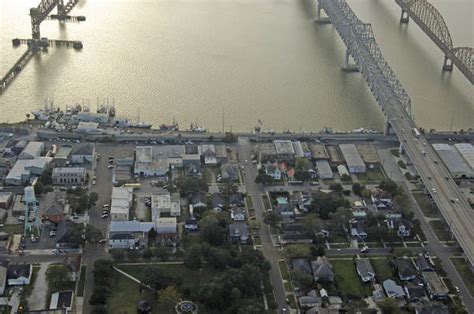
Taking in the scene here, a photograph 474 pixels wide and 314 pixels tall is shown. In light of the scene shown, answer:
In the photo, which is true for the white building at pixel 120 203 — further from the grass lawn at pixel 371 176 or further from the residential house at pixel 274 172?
the grass lawn at pixel 371 176

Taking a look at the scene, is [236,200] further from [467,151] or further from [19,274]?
[467,151]

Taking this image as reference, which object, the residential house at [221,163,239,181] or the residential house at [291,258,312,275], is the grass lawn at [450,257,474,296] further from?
the residential house at [221,163,239,181]

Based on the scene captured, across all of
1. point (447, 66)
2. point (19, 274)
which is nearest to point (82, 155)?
point (19, 274)

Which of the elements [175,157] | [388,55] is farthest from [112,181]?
[388,55]

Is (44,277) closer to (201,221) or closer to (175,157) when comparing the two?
(201,221)

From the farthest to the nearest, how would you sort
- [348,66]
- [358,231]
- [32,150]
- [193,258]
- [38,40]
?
[38,40] < [348,66] < [32,150] < [358,231] < [193,258]
